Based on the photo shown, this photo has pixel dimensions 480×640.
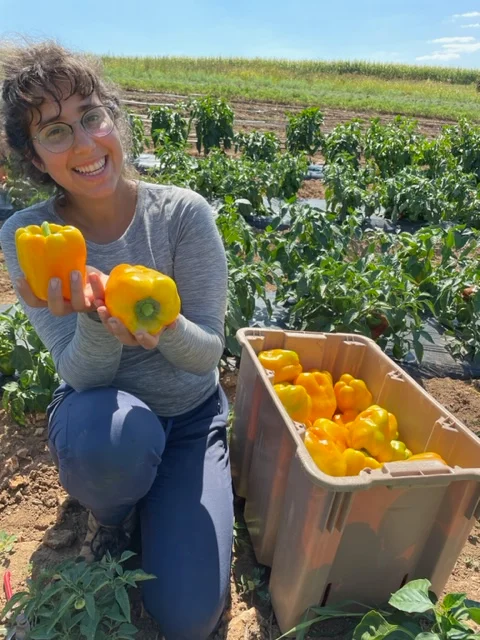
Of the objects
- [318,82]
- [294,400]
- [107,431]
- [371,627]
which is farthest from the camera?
[318,82]

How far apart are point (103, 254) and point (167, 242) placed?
244 mm

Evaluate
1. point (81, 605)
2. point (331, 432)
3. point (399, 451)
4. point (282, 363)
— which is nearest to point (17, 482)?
point (81, 605)

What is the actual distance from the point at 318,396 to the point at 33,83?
1575 millimetres

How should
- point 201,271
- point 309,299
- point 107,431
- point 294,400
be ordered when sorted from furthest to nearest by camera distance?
point 309,299 → point 294,400 → point 201,271 → point 107,431

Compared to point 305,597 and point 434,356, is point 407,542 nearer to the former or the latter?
point 305,597

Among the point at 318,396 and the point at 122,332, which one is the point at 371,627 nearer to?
the point at 318,396

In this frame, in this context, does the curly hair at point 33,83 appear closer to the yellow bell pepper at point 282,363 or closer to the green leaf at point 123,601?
the yellow bell pepper at point 282,363

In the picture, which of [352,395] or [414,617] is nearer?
[414,617]

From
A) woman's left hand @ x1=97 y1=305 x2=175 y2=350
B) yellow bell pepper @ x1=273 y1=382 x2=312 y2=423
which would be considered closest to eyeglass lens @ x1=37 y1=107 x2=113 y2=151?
woman's left hand @ x1=97 y1=305 x2=175 y2=350

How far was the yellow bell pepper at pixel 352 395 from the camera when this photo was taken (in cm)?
233

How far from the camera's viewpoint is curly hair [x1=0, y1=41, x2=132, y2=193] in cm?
179

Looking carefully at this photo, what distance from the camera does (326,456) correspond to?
71.4 inches

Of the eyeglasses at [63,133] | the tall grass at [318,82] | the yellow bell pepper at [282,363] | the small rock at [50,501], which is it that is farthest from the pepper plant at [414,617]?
the tall grass at [318,82]

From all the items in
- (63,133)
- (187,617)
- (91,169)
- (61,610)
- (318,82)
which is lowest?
(187,617)
